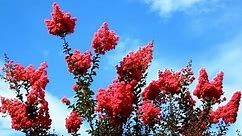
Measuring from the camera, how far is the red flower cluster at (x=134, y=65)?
16.9 metres

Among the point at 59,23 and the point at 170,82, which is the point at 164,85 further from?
the point at 59,23

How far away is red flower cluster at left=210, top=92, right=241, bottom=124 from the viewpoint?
18.3 m

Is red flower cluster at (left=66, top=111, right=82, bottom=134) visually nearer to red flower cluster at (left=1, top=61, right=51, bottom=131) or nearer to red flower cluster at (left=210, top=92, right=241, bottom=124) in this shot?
red flower cluster at (left=1, top=61, right=51, bottom=131)

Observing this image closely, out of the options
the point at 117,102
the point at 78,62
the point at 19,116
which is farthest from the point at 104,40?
the point at 19,116

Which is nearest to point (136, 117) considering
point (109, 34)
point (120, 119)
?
point (120, 119)

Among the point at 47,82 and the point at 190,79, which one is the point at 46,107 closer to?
the point at 47,82

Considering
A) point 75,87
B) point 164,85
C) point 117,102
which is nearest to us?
point 117,102

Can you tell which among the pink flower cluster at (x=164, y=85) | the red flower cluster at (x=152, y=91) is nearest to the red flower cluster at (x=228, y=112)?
the pink flower cluster at (x=164, y=85)

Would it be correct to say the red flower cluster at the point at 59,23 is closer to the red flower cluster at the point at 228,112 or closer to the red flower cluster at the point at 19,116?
the red flower cluster at the point at 19,116

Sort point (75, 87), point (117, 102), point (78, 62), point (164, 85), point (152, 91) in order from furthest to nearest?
point (164, 85), point (152, 91), point (78, 62), point (75, 87), point (117, 102)

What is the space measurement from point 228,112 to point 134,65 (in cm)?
332

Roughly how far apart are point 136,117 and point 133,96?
1.82 ft

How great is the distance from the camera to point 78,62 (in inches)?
660

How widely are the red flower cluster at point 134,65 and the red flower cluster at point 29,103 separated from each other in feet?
6.58
